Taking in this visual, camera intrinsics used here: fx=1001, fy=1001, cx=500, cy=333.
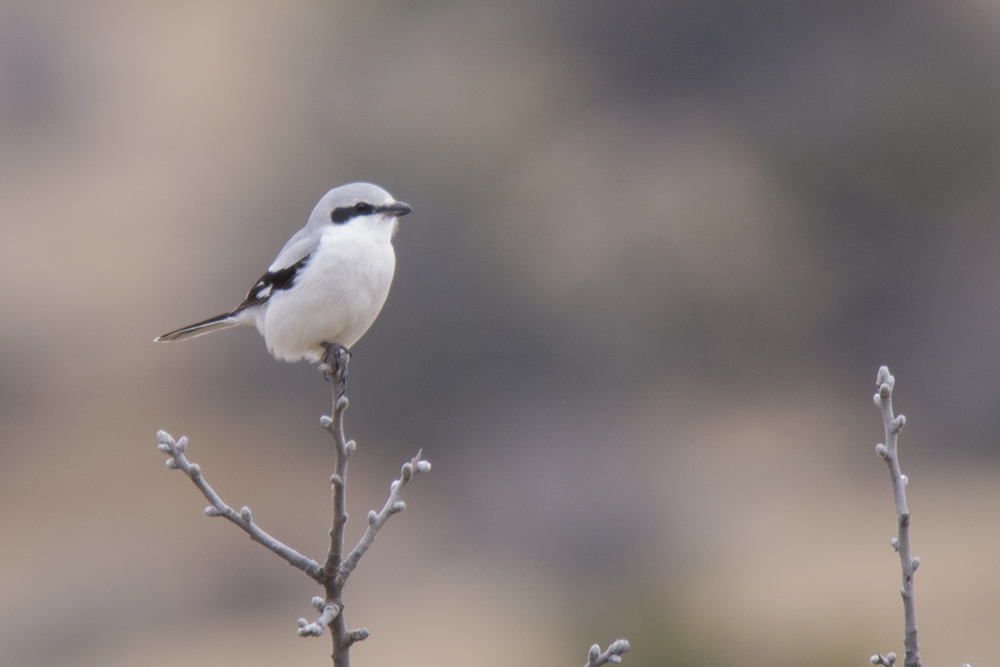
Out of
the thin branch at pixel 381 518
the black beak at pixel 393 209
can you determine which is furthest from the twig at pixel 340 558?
the black beak at pixel 393 209

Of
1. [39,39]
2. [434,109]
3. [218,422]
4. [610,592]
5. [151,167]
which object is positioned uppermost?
[39,39]

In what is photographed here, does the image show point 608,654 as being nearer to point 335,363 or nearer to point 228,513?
point 228,513

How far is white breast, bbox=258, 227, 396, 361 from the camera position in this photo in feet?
12.8

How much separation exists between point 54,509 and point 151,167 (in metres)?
8.55

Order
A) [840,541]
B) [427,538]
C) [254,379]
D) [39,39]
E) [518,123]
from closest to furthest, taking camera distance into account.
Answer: [840,541]
[427,538]
[254,379]
[518,123]
[39,39]

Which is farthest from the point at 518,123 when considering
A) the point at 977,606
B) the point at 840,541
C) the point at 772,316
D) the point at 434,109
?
the point at 977,606

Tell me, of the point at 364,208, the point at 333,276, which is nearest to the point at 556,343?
the point at 364,208

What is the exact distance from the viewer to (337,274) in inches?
155

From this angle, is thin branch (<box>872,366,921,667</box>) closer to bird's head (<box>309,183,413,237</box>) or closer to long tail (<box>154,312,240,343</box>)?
bird's head (<box>309,183,413,237</box>)

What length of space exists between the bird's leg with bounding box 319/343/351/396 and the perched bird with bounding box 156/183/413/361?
0.01 meters

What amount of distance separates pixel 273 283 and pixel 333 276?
560 mm

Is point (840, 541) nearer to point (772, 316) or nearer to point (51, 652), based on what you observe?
point (772, 316)

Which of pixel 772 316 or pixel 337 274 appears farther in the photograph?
pixel 772 316

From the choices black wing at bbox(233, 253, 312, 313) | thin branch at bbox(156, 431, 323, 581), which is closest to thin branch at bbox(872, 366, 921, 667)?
thin branch at bbox(156, 431, 323, 581)
